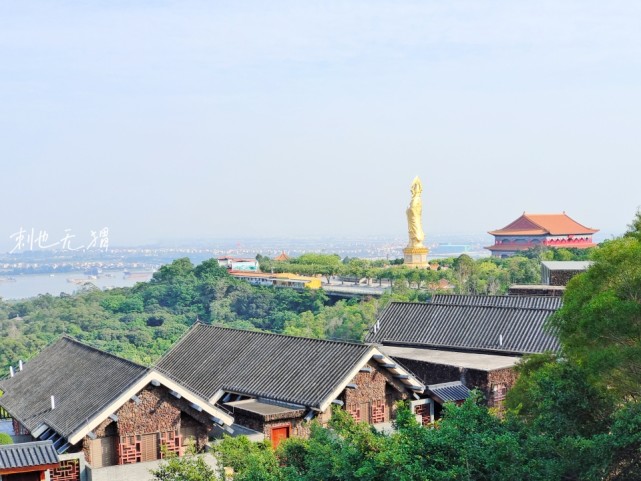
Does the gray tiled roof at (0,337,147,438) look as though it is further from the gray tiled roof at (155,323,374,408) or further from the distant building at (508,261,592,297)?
the distant building at (508,261,592,297)

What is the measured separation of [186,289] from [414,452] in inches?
2284

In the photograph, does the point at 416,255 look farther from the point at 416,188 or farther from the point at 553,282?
the point at 553,282

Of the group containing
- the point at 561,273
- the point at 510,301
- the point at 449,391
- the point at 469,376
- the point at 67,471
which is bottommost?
the point at 67,471

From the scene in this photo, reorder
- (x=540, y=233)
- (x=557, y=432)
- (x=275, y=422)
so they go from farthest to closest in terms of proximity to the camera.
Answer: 1. (x=540, y=233)
2. (x=275, y=422)
3. (x=557, y=432)

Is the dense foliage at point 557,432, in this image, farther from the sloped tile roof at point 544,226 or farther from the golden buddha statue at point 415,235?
the sloped tile roof at point 544,226

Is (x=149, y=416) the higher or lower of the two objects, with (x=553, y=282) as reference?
lower

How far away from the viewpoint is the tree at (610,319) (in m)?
10.5

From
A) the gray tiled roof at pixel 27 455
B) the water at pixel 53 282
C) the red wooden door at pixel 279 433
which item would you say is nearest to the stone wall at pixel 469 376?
the red wooden door at pixel 279 433

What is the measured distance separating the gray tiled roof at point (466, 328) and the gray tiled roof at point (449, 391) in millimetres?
3129

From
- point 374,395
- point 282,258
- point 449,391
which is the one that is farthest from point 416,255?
point 374,395

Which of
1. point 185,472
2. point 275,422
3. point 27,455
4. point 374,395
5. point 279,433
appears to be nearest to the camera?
point 185,472

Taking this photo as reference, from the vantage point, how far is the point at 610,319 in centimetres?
1062

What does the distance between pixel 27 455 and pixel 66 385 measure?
10.4 feet

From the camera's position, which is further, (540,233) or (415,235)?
(540,233)
